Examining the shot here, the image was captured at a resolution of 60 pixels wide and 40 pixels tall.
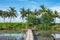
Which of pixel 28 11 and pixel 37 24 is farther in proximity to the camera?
pixel 28 11

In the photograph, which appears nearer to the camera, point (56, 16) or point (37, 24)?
point (37, 24)

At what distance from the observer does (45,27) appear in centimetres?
4169

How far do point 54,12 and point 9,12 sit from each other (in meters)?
11.8

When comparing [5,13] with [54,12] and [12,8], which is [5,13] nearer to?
[12,8]

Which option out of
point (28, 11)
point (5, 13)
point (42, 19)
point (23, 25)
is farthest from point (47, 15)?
point (5, 13)

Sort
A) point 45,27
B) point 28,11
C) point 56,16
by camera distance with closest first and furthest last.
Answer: point 45,27 < point 56,16 < point 28,11

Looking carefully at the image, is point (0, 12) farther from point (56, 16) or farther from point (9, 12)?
point (56, 16)

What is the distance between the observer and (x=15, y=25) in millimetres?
45594

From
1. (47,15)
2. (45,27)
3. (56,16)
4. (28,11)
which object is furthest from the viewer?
(28,11)

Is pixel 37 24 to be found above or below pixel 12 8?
below

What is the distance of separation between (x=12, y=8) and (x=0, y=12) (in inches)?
135

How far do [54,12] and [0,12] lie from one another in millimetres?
14415

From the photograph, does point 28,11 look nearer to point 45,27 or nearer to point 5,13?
point 5,13

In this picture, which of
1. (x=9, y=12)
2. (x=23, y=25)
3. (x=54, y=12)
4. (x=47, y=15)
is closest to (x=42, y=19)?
(x=47, y=15)
